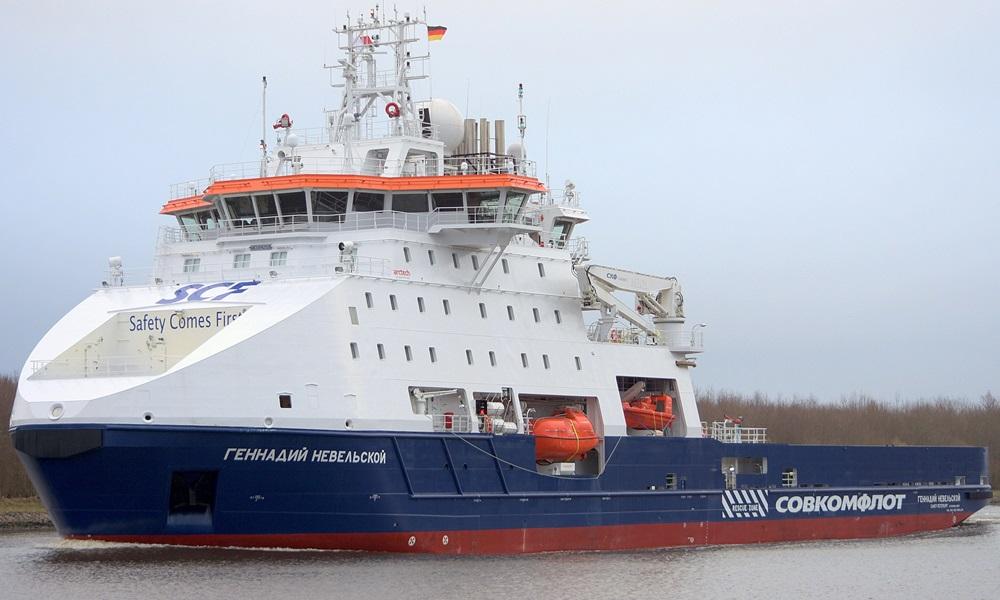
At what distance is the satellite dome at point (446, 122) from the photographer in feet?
103

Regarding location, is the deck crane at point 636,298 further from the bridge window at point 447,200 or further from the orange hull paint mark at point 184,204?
the orange hull paint mark at point 184,204

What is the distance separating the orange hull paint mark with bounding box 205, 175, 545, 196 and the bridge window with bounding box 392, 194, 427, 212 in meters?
0.39

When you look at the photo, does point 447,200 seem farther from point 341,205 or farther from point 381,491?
point 381,491

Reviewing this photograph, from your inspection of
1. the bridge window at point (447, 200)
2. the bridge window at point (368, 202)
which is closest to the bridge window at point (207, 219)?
the bridge window at point (368, 202)

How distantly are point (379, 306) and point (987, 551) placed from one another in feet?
50.1

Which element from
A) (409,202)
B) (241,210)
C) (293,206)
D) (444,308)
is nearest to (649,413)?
(444,308)

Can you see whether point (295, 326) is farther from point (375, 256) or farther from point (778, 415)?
point (778, 415)

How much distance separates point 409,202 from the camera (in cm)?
2903

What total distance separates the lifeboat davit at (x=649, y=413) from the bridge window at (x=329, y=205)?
23.8 ft

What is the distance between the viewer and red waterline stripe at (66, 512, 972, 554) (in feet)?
82.3

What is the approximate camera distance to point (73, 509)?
24641 mm

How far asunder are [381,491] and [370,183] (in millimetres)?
5845

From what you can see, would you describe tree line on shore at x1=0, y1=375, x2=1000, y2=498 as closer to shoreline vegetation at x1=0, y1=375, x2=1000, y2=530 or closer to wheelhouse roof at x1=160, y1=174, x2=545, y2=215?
shoreline vegetation at x1=0, y1=375, x2=1000, y2=530

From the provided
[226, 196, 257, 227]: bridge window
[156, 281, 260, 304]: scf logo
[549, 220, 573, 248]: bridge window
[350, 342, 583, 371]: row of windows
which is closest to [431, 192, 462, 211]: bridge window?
[350, 342, 583, 371]: row of windows
